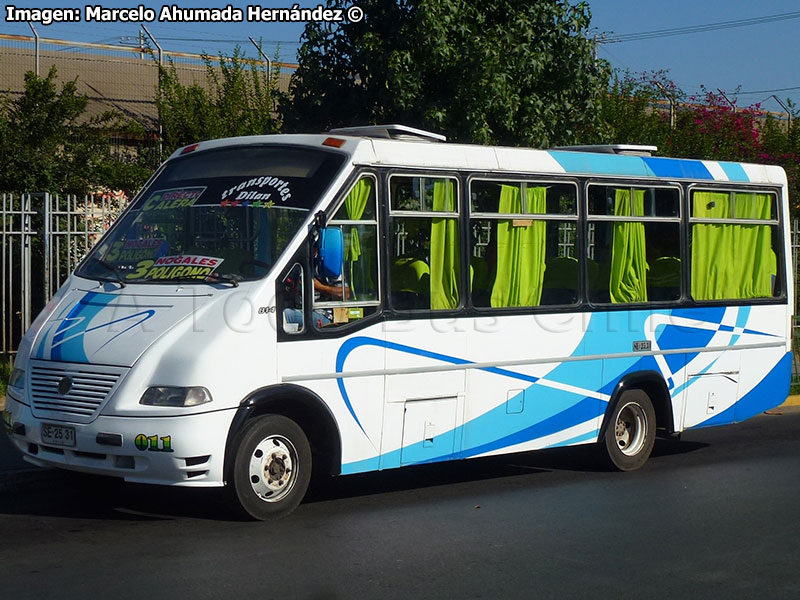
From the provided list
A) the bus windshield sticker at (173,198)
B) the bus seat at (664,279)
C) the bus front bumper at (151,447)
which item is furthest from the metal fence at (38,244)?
the bus seat at (664,279)

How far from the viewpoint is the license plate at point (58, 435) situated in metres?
7.90

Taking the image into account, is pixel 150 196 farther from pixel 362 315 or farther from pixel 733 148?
pixel 733 148

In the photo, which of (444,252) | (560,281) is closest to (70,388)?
(444,252)

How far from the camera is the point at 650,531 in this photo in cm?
806

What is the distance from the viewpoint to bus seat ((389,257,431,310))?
902 centimetres

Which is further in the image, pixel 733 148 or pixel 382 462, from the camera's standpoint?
pixel 733 148

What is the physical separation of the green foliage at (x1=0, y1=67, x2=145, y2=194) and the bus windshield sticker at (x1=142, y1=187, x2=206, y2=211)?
33.8ft

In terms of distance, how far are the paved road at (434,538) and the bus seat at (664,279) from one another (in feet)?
5.25

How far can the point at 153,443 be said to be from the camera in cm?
763

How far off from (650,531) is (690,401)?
351 cm

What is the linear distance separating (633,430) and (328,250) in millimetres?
3978

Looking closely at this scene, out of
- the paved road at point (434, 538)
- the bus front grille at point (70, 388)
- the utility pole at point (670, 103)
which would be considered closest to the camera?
the paved road at point (434, 538)

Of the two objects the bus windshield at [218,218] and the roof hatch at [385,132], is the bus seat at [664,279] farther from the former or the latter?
the bus windshield at [218,218]

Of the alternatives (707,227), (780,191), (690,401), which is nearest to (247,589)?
(690,401)
